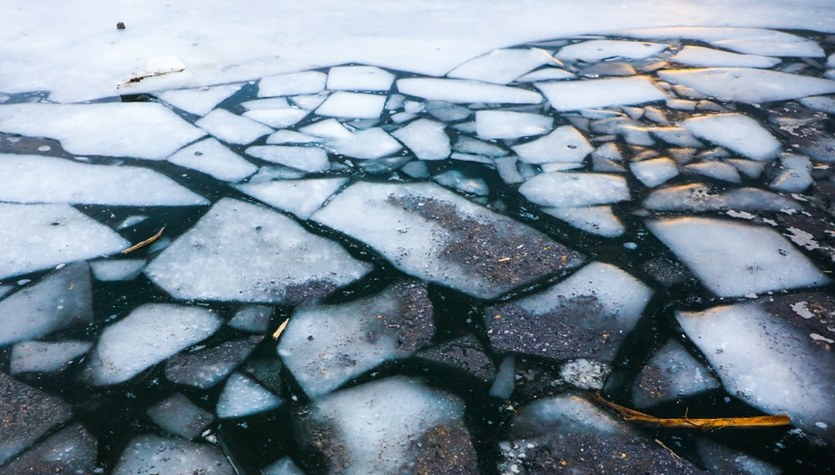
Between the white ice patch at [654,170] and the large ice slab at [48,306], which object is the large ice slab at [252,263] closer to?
the large ice slab at [48,306]

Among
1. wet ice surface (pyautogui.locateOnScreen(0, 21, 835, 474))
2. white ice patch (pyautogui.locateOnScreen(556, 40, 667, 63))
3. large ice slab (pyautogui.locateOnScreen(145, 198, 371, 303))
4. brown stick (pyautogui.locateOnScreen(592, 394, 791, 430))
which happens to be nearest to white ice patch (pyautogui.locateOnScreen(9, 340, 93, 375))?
wet ice surface (pyautogui.locateOnScreen(0, 21, 835, 474))

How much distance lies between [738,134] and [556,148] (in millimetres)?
771

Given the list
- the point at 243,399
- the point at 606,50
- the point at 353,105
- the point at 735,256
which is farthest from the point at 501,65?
the point at 243,399

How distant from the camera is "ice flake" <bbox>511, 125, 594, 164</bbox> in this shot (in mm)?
2207

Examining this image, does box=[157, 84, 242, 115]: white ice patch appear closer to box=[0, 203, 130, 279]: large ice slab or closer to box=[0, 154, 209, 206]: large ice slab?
box=[0, 154, 209, 206]: large ice slab

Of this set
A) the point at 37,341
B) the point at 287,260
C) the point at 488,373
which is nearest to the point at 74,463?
the point at 37,341

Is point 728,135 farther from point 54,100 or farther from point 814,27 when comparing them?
point 54,100

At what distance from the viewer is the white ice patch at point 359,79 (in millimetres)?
2846

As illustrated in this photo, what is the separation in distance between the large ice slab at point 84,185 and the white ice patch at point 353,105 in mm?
831

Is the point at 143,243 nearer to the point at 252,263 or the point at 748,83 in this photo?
the point at 252,263

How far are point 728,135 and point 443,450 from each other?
1898 millimetres

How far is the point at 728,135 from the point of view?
7.70ft

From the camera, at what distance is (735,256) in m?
1.69

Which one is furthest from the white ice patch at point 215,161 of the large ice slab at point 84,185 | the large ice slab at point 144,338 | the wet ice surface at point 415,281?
the large ice slab at point 144,338
